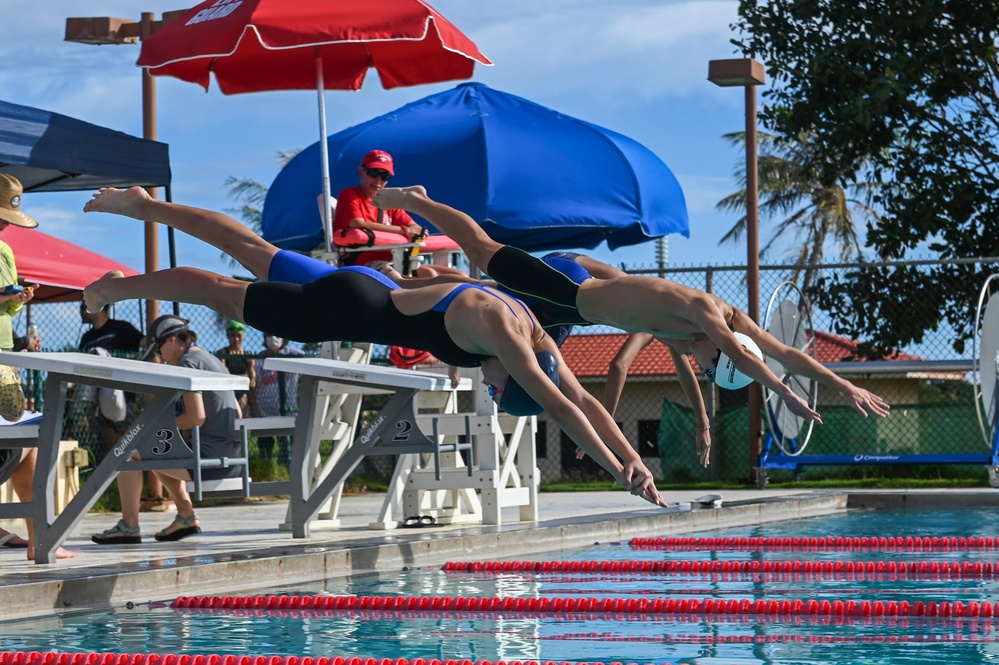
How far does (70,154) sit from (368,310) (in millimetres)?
4785

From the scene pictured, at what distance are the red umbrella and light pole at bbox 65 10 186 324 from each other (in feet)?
10.4

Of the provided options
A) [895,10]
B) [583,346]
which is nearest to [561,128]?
[895,10]

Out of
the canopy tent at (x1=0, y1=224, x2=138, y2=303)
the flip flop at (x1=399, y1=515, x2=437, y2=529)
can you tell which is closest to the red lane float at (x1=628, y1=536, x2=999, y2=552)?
the flip flop at (x1=399, y1=515, x2=437, y2=529)

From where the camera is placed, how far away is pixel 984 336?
532 inches

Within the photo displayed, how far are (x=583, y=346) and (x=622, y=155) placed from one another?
2185cm

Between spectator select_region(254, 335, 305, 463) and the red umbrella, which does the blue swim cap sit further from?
spectator select_region(254, 335, 305, 463)

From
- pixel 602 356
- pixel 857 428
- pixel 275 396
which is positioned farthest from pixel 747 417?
pixel 602 356

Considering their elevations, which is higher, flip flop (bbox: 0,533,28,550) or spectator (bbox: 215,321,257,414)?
spectator (bbox: 215,321,257,414)

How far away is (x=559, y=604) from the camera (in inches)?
269

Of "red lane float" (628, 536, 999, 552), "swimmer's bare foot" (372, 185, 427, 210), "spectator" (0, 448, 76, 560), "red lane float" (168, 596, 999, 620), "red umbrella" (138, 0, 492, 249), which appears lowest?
"red lane float" (628, 536, 999, 552)

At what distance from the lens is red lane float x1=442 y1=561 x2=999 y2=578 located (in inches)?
327

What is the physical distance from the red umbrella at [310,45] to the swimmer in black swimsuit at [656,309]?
10.3 feet

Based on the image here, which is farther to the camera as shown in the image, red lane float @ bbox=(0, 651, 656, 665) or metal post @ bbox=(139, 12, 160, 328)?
metal post @ bbox=(139, 12, 160, 328)

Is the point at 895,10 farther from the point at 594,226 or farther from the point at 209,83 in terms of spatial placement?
the point at 209,83
